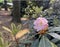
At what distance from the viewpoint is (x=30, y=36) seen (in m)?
1.79

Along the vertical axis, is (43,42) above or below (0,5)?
above

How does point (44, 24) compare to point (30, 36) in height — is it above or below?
above

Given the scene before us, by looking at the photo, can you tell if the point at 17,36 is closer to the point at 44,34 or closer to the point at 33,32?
the point at 33,32

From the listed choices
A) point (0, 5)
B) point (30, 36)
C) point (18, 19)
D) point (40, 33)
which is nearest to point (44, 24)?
point (40, 33)

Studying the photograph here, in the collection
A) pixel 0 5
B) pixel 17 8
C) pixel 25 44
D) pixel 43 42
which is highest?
pixel 43 42

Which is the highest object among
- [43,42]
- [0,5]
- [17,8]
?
[43,42]

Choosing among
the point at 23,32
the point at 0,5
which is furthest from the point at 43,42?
the point at 0,5

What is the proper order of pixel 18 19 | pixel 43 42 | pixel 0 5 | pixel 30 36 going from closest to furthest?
pixel 43 42 → pixel 30 36 → pixel 18 19 → pixel 0 5

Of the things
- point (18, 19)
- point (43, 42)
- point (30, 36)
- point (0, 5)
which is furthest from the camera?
point (0, 5)

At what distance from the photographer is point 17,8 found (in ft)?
31.2

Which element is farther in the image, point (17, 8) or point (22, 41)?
point (17, 8)

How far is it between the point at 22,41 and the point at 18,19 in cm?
760

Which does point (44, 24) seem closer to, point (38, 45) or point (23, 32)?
point (38, 45)

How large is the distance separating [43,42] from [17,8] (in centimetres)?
797
